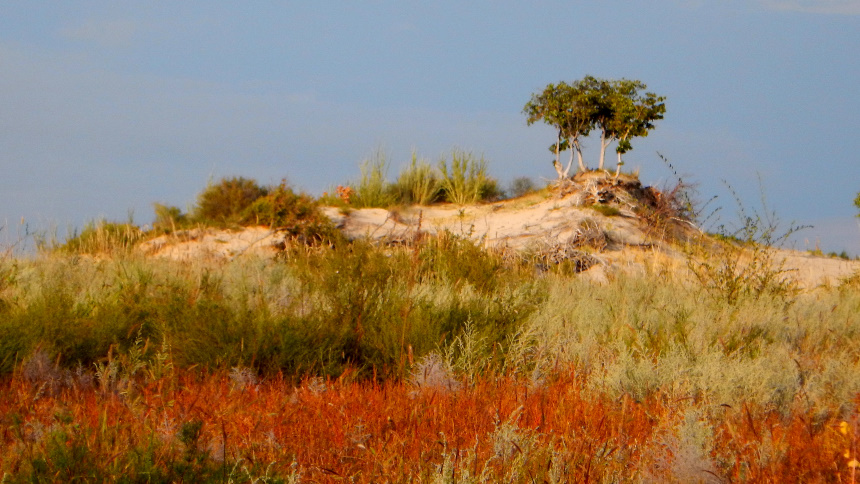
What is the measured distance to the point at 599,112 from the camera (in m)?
25.0

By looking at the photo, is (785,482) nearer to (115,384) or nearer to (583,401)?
(583,401)

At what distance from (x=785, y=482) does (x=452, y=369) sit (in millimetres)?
2188

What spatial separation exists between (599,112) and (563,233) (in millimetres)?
9899

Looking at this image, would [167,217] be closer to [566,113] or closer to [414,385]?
[566,113]

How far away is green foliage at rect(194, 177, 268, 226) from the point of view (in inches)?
830

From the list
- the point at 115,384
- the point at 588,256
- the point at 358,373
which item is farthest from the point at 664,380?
the point at 588,256

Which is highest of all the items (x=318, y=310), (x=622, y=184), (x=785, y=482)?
(x=622, y=184)

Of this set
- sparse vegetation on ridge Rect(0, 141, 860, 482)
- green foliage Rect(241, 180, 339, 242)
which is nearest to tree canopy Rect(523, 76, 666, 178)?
green foliage Rect(241, 180, 339, 242)

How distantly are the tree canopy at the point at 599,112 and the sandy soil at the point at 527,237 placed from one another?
15.3 feet

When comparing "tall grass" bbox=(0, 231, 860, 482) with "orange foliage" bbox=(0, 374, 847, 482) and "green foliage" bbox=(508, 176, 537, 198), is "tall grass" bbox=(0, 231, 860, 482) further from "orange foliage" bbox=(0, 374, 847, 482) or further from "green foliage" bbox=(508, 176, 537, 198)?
"green foliage" bbox=(508, 176, 537, 198)

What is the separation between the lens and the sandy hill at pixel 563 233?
15.4 m

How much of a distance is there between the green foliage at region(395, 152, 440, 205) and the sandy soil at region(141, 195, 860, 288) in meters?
4.22

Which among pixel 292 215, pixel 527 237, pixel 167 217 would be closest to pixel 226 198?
pixel 167 217

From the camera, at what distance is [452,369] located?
→ 502cm
